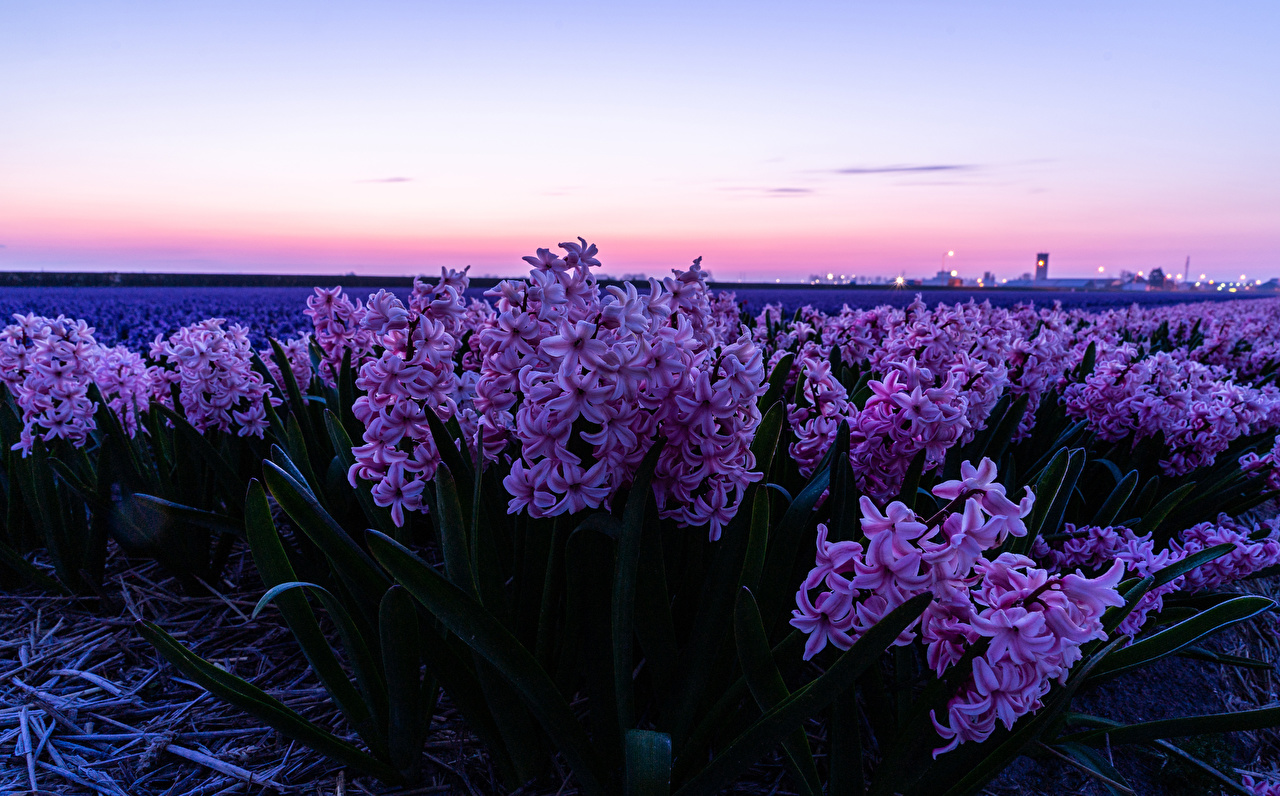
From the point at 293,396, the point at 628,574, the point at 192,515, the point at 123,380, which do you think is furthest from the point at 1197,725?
the point at 123,380

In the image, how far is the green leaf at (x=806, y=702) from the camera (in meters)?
1.38

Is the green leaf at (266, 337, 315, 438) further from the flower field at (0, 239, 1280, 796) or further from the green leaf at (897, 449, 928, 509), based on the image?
the green leaf at (897, 449, 928, 509)

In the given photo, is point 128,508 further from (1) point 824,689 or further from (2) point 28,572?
(1) point 824,689

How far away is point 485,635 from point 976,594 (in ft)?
3.69

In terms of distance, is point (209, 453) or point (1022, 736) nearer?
point (1022, 736)

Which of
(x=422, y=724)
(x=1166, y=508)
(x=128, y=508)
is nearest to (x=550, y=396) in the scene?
(x=422, y=724)

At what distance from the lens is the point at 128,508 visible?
3.16 meters

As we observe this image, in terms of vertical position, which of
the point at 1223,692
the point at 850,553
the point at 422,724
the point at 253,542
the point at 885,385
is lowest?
the point at 1223,692

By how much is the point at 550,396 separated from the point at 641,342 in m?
0.23

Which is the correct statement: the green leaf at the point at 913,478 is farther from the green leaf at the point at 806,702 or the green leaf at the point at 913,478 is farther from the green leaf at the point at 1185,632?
the green leaf at the point at 806,702

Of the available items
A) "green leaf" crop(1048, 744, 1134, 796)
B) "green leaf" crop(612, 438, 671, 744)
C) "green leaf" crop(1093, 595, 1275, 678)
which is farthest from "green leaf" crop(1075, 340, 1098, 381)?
"green leaf" crop(612, 438, 671, 744)

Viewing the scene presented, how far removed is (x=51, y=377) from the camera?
333cm

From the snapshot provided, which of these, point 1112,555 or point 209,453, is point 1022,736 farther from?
point 209,453

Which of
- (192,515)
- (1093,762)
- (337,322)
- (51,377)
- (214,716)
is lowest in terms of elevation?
(214,716)
